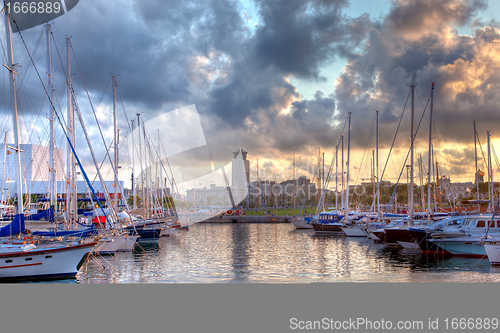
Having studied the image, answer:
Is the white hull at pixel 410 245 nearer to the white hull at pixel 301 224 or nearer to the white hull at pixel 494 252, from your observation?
the white hull at pixel 494 252

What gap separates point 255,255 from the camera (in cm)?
3369

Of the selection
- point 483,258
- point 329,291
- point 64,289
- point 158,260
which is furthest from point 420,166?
point 64,289

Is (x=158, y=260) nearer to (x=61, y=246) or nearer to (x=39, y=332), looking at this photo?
(x=61, y=246)

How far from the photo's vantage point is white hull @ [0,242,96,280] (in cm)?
1995

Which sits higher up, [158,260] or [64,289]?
[64,289]

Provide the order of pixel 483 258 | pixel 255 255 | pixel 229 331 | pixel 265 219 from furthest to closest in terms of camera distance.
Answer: pixel 265 219, pixel 255 255, pixel 483 258, pixel 229 331

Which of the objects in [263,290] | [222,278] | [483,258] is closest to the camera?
[263,290]

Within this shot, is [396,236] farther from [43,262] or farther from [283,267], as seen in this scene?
[43,262]

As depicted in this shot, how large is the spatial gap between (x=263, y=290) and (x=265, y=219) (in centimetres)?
9750

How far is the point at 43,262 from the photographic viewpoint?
20469 millimetres

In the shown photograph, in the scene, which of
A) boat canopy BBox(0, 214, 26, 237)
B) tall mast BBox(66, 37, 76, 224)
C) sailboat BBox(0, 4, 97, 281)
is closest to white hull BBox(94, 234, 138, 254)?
tall mast BBox(66, 37, 76, 224)

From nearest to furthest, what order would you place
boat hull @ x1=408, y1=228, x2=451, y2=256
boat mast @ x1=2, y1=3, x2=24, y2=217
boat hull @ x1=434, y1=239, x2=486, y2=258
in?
boat mast @ x1=2, y1=3, x2=24, y2=217, boat hull @ x1=434, y1=239, x2=486, y2=258, boat hull @ x1=408, y1=228, x2=451, y2=256

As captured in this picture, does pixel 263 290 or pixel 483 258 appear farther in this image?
pixel 483 258

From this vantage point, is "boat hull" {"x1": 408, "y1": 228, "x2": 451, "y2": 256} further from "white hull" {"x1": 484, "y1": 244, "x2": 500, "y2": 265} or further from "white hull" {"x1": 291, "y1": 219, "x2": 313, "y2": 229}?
"white hull" {"x1": 291, "y1": 219, "x2": 313, "y2": 229}
